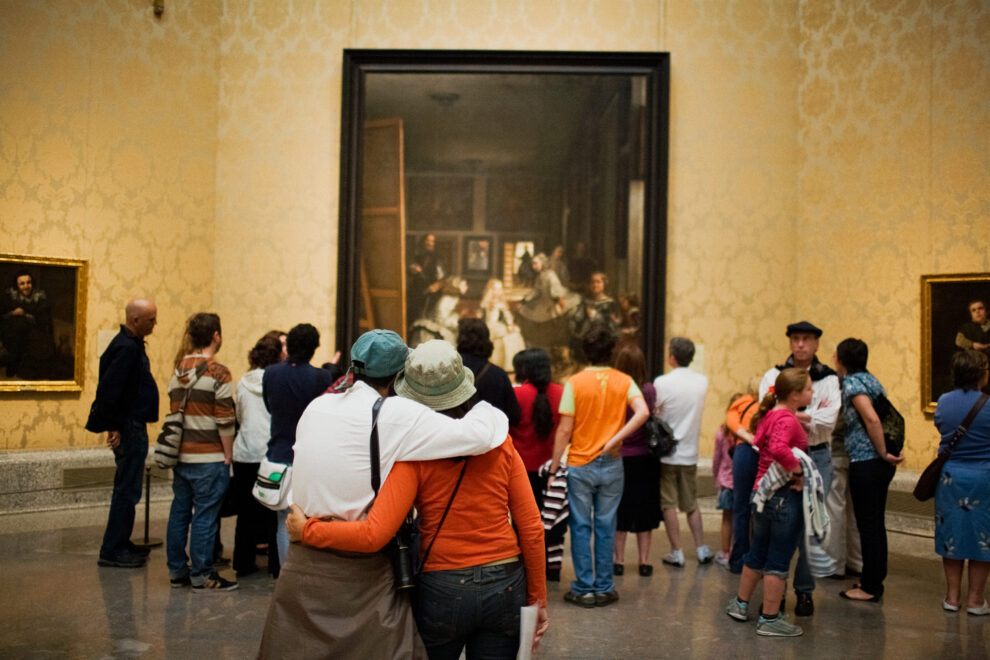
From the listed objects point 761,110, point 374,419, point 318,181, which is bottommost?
point 374,419

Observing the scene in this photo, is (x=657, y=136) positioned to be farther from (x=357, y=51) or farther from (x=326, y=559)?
(x=326, y=559)

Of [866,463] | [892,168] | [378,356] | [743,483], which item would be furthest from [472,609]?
[892,168]

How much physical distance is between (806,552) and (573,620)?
1548 millimetres

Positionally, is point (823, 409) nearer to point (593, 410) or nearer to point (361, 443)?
point (593, 410)

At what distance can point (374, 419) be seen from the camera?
2.90 m

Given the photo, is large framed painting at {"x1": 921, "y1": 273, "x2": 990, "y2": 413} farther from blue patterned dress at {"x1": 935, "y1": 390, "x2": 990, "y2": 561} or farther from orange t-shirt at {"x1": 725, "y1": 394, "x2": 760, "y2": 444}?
orange t-shirt at {"x1": 725, "y1": 394, "x2": 760, "y2": 444}

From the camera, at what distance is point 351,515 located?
114 inches

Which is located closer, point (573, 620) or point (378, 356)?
point (378, 356)

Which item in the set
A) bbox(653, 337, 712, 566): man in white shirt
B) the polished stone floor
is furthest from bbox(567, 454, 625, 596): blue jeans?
bbox(653, 337, 712, 566): man in white shirt

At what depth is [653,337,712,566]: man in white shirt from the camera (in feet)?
24.0

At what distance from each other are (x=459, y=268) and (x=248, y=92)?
3.07 meters

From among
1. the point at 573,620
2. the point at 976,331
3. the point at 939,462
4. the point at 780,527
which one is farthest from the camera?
the point at 976,331

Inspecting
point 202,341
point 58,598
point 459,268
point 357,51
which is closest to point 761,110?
point 459,268

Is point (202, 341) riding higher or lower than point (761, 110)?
lower
